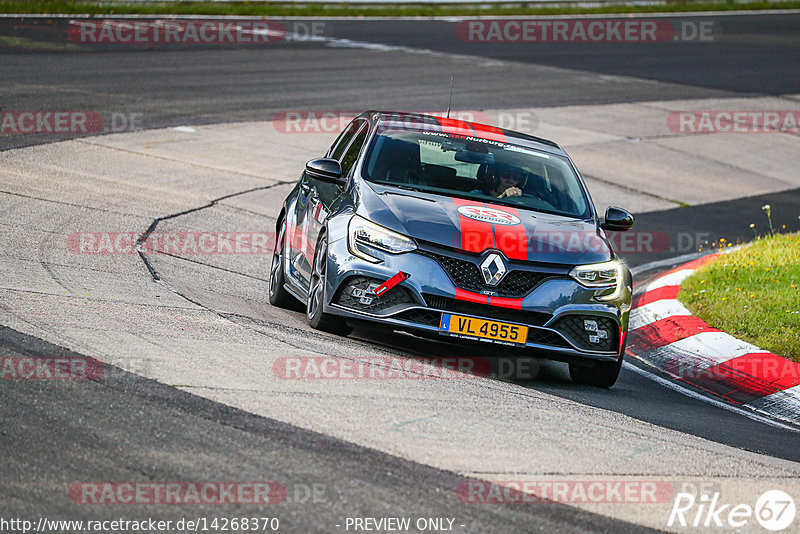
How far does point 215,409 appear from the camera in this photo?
525 cm

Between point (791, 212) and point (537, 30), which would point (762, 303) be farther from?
point (537, 30)

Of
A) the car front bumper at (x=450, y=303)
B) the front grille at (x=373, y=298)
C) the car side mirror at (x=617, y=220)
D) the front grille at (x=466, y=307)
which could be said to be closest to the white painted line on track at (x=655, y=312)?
the car side mirror at (x=617, y=220)

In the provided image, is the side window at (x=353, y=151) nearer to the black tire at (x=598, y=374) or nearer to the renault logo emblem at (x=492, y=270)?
the renault logo emblem at (x=492, y=270)

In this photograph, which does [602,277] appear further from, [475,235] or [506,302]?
[475,235]

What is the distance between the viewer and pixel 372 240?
7207mm

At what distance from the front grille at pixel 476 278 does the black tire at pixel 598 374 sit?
0.80 m

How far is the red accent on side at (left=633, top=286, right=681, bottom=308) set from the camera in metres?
10.4

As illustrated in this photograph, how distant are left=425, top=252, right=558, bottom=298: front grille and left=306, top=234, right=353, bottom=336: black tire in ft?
2.61

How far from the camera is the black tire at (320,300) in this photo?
739 cm

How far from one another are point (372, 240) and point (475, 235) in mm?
659

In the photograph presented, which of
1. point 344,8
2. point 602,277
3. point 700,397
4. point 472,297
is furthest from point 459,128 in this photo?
point 344,8

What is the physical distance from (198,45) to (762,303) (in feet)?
56.4

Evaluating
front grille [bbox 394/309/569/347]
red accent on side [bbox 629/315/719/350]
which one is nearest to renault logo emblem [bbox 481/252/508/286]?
front grille [bbox 394/309/569/347]

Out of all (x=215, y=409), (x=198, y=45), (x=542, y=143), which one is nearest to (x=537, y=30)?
(x=198, y=45)
